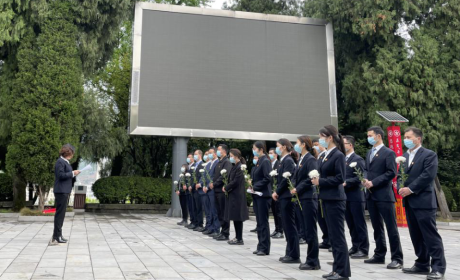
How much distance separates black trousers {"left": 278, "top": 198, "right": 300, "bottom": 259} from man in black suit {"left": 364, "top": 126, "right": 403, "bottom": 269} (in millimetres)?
1025

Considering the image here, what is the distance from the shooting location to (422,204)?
530 cm

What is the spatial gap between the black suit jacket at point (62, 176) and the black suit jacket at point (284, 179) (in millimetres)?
3623

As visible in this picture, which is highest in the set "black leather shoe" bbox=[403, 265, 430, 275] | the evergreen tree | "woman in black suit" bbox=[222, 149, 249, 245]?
the evergreen tree

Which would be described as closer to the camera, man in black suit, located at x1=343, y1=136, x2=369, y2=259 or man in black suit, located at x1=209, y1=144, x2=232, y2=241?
man in black suit, located at x1=343, y1=136, x2=369, y2=259

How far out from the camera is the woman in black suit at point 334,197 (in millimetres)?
4879

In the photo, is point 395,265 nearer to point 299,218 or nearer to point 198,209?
point 299,218

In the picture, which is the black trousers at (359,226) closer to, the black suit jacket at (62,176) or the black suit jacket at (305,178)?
→ the black suit jacket at (305,178)

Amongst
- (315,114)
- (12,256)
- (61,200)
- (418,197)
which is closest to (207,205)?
(61,200)

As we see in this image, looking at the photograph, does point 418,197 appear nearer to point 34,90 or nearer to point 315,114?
→ point 315,114

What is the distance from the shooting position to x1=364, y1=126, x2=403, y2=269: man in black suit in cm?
597

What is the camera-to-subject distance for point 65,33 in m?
14.6

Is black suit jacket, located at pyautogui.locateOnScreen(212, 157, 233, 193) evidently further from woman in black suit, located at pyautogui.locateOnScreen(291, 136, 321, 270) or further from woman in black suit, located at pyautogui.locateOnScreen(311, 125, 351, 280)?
woman in black suit, located at pyautogui.locateOnScreen(311, 125, 351, 280)

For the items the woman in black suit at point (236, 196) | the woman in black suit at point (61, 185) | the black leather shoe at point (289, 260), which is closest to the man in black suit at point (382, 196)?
the black leather shoe at point (289, 260)

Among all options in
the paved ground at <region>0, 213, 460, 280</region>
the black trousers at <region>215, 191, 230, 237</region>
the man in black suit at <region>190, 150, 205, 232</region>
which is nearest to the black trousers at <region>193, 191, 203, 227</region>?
the man in black suit at <region>190, 150, 205, 232</region>
